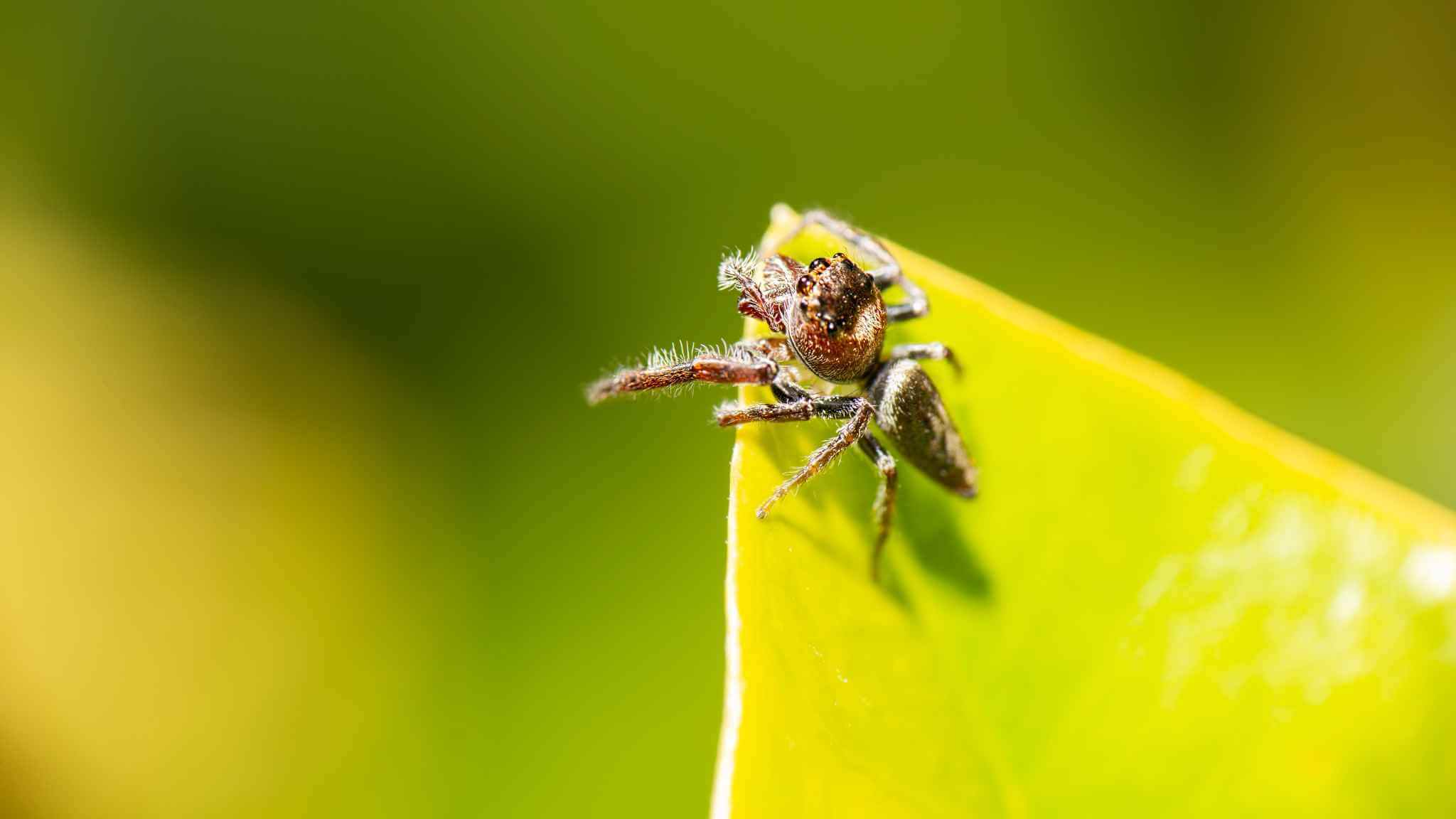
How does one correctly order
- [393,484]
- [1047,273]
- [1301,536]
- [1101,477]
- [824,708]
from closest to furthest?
1. [824,708]
2. [1301,536]
3. [1101,477]
4. [393,484]
5. [1047,273]

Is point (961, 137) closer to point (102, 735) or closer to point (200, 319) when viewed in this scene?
point (200, 319)

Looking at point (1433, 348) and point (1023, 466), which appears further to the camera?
point (1433, 348)

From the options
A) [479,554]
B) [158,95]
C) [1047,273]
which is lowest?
[479,554]

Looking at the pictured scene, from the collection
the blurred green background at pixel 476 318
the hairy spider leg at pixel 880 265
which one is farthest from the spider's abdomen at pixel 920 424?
the blurred green background at pixel 476 318

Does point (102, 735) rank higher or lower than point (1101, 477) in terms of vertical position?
lower

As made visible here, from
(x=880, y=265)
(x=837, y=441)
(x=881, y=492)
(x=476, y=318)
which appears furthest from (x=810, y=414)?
(x=476, y=318)

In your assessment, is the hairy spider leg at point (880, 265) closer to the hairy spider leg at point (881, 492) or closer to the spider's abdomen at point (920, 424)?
the spider's abdomen at point (920, 424)

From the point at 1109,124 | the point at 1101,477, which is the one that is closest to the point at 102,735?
the point at 1101,477

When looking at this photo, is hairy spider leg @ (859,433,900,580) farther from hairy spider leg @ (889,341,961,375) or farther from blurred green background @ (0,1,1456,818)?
blurred green background @ (0,1,1456,818)

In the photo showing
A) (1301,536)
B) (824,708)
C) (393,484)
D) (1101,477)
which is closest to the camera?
(824,708)
